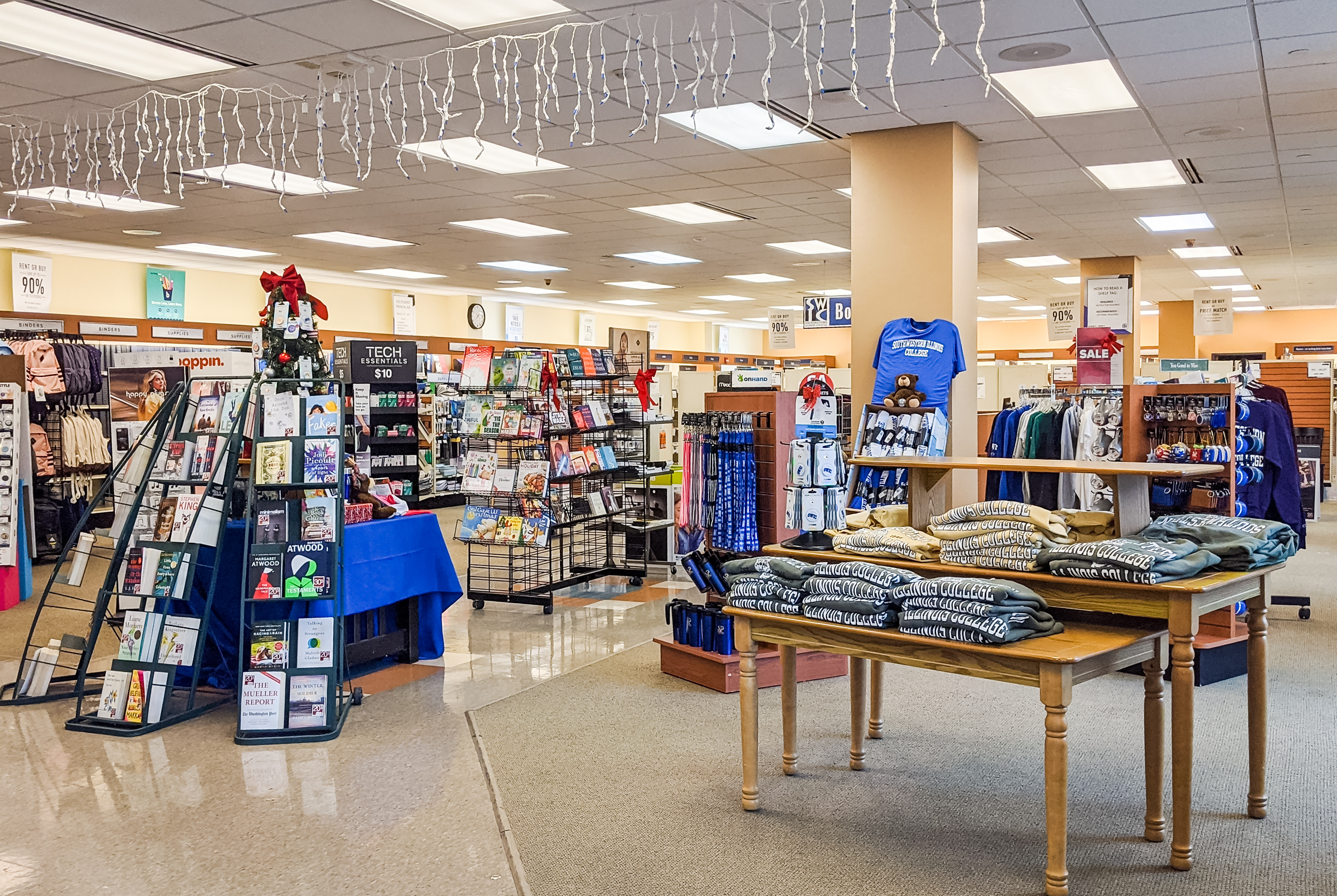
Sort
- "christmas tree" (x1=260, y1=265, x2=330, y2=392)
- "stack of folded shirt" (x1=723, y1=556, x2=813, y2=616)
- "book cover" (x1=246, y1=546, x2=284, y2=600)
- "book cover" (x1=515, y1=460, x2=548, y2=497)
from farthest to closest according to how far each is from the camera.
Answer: "book cover" (x1=515, y1=460, x2=548, y2=497) → "christmas tree" (x1=260, y1=265, x2=330, y2=392) → "book cover" (x1=246, y1=546, x2=284, y2=600) → "stack of folded shirt" (x1=723, y1=556, x2=813, y2=616)

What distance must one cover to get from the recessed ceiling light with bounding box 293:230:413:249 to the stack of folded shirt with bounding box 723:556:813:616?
914cm

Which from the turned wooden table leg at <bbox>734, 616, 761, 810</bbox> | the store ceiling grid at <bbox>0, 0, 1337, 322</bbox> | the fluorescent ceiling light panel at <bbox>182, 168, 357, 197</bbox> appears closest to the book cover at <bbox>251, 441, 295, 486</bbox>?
the store ceiling grid at <bbox>0, 0, 1337, 322</bbox>

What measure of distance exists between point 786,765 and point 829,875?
0.92 m

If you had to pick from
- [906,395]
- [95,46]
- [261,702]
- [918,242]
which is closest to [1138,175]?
[918,242]

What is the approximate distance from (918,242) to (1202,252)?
24.6 feet

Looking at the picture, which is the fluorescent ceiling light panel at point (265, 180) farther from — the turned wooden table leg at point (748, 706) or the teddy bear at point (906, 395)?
the turned wooden table leg at point (748, 706)

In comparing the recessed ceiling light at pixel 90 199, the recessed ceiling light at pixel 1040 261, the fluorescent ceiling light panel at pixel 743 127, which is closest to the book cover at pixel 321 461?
the fluorescent ceiling light panel at pixel 743 127

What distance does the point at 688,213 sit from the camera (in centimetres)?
1067

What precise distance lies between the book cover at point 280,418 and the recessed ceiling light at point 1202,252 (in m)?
11.1

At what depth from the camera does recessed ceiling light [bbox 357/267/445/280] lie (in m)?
15.4

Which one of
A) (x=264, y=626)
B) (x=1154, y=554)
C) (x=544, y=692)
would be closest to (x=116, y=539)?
(x=264, y=626)

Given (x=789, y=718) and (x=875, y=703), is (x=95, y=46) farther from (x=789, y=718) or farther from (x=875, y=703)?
(x=875, y=703)

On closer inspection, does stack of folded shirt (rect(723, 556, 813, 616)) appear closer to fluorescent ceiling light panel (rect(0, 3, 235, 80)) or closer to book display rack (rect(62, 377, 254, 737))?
book display rack (rect(62, 377, 254, 737))

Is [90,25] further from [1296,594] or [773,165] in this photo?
[1296,594]
